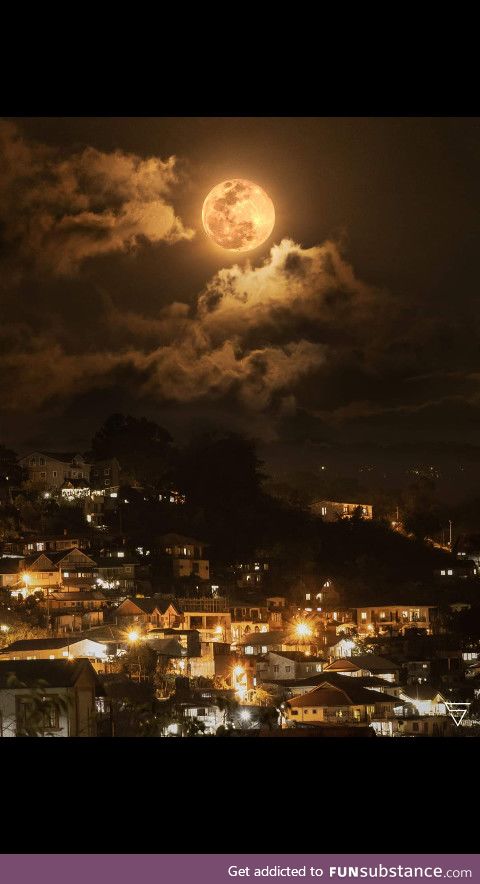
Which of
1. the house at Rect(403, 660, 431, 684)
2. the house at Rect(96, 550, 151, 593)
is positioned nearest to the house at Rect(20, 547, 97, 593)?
the house at Rect(96, 550, 151, 593)

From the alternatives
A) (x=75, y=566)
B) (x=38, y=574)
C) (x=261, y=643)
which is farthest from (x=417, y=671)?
(x=38, y=574)

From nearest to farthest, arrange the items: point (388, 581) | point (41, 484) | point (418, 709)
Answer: point (418, 709)
point (388, 581)
point (41, 484)

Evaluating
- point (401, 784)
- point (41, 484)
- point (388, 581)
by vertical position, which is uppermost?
point (41, 484)

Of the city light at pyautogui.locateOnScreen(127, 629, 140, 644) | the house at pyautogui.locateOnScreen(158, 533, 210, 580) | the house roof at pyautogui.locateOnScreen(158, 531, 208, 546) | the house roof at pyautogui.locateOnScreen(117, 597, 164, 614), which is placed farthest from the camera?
the house roof at pyautogui.locateOnScreen(158, 531, 208, 546)

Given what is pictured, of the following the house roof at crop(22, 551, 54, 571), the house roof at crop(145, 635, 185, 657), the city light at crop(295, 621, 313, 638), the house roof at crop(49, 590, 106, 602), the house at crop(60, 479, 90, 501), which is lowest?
the house roof at crop(145, 635, 185, 657)

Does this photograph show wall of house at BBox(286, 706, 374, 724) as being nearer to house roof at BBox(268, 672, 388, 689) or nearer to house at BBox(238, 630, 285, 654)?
house roof at BBox(268, 672, 388, 689)

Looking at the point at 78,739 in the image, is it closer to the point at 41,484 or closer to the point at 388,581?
the point at 388,581
